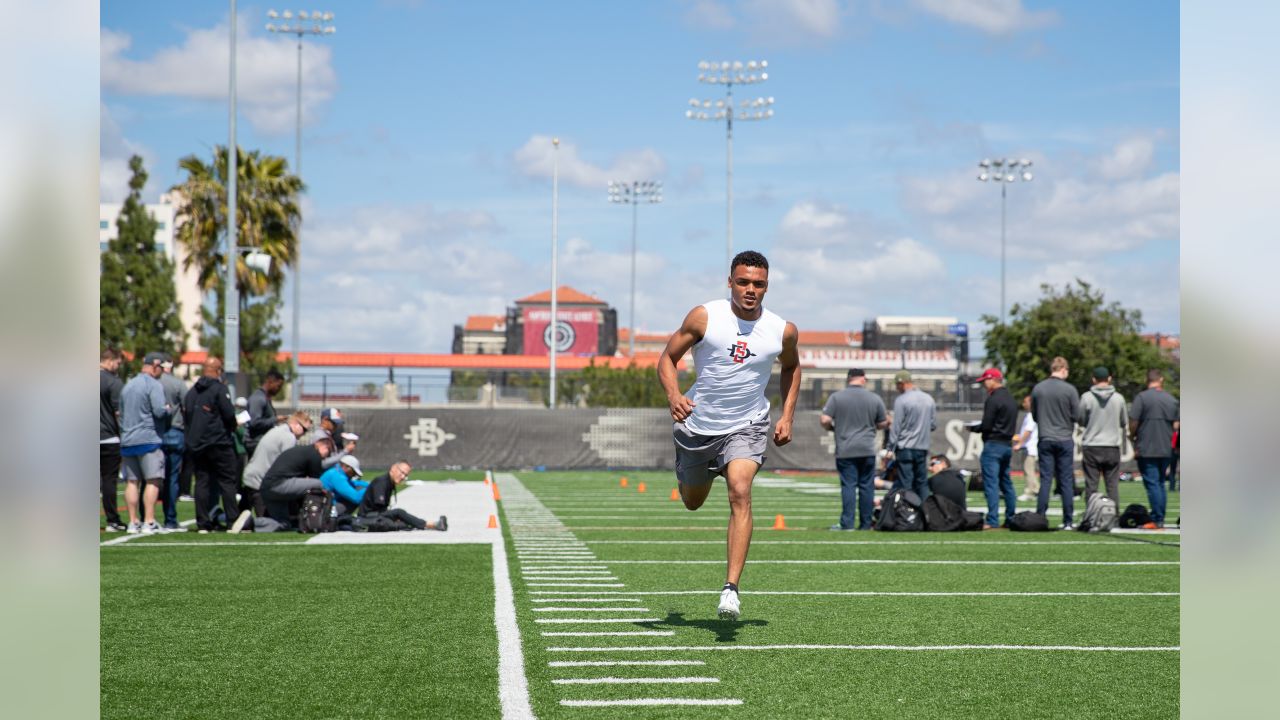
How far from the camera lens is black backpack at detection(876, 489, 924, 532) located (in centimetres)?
1549

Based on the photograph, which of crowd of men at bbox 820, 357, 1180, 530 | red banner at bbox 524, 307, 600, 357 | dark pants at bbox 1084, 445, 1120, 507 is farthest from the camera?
red banner at bbox 524, 307, 600, 357

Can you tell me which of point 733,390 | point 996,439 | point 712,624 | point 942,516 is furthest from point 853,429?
point 733,390

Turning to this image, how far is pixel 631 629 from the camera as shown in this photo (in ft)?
24.6

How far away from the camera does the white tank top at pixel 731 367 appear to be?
729cm

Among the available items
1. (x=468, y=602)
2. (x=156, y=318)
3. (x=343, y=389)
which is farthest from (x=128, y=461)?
(x=156, y=318)

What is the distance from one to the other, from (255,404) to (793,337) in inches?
423

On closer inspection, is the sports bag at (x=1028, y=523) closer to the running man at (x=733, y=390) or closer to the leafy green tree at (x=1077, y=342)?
the running man at (x=733, y=390)

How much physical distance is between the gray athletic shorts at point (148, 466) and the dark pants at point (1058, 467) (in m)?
10.2

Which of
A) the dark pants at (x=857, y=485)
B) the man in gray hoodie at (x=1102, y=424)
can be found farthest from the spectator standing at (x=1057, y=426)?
the dark pants at (x=857, y=485)

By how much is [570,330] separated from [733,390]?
421ft

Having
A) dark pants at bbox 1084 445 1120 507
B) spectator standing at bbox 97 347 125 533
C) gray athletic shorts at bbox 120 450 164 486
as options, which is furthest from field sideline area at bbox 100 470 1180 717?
dark pants at bbox 1084 445 1120 507

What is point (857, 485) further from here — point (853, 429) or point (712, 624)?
point (712, 624)

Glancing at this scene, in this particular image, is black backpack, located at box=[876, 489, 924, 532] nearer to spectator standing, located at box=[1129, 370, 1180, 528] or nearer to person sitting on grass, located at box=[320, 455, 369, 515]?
spectator standing, located at box=[1129, 370, 1180, 528]

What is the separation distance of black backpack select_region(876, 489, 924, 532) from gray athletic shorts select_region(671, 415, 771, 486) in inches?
329
